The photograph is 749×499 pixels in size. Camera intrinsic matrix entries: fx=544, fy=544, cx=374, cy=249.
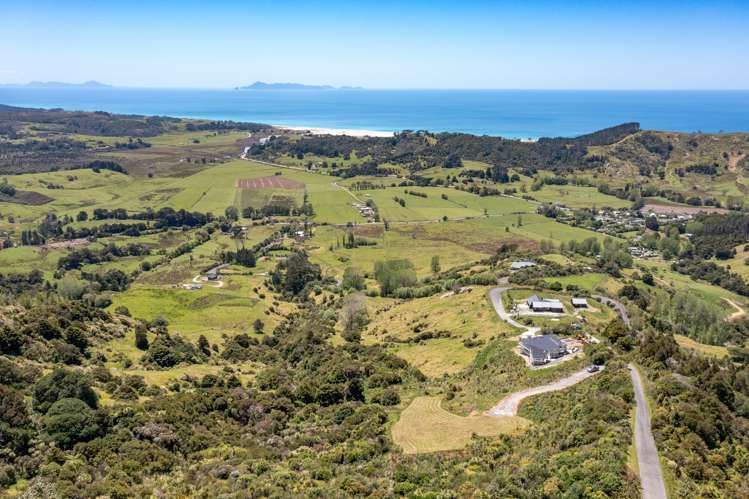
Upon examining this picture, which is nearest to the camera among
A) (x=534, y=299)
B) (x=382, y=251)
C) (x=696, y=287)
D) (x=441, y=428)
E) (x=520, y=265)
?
(x=441, y=428)

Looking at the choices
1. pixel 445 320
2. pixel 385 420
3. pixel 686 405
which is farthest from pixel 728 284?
pixel 385 420

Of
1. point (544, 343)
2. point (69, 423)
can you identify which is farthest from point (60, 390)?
point (544, 343)

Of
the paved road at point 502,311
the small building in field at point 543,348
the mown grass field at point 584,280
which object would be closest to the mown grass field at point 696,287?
the mown grass field at point 584,280

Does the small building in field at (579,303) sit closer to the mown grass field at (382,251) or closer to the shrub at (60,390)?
the mown grass field at (382,251)

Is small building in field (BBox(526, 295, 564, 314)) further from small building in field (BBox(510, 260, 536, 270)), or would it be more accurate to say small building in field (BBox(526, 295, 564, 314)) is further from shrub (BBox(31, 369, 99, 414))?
shrub (BBox(31, 369, 99, 414))

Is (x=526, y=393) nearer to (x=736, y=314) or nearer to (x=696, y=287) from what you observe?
(x=736, y=314)
